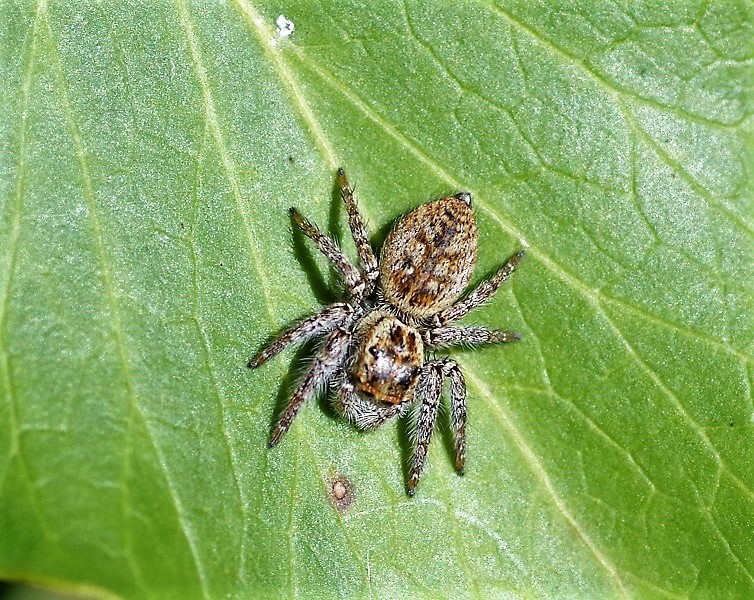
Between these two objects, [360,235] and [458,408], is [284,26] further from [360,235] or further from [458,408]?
[458,408]

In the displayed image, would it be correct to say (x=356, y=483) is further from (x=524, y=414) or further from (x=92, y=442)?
(x=92, y=442)

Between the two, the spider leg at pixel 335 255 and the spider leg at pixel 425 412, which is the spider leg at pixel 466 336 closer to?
the spider leg at pixel 425 412

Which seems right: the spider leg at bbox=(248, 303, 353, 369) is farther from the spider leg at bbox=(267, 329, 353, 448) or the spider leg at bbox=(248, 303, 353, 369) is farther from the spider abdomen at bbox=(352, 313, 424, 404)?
the spider abdomen at bbox=(352, 313, 424, 404)

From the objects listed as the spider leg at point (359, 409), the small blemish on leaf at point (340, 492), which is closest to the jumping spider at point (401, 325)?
the spider leg at point (359, 409)

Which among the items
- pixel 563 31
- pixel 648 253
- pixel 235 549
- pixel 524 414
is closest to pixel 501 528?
pixel 524 414

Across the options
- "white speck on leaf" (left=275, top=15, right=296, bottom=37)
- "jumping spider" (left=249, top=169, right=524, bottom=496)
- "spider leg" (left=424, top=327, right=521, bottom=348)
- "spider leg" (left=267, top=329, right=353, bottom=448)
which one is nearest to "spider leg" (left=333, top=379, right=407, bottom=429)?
"jumping spider" (left=249, top=169, right=524, bottom=496)

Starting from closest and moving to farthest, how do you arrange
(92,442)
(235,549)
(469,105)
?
(92,442)
(235,549)
(469,105)
